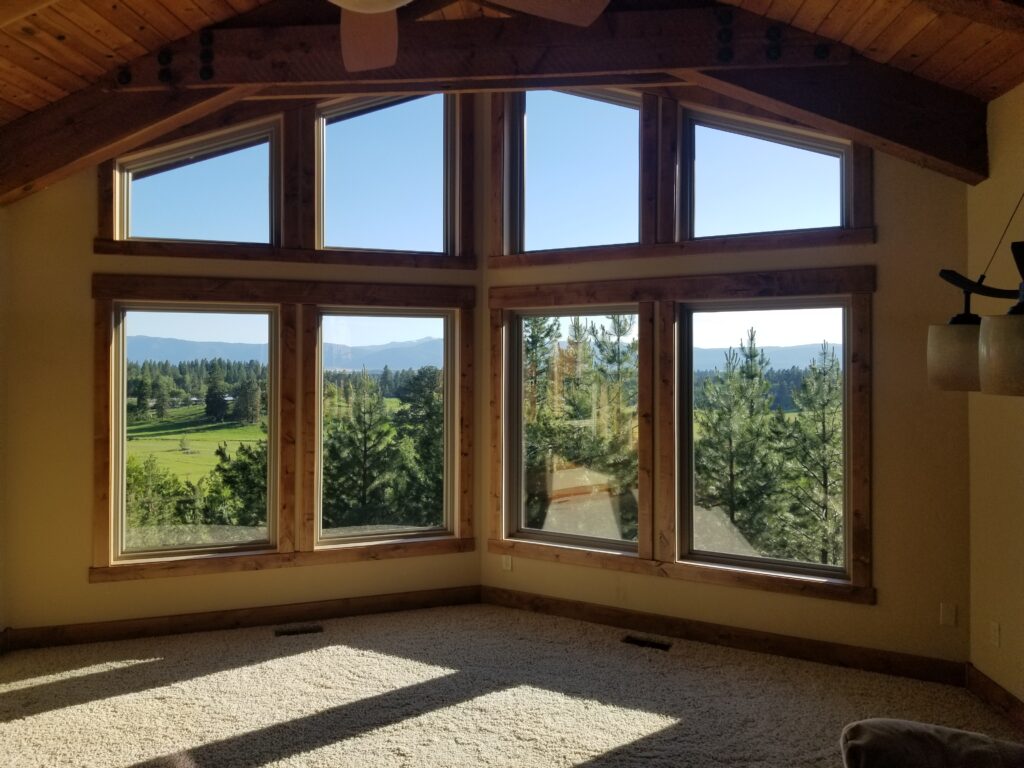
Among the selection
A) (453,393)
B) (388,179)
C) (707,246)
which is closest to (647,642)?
(453,393)

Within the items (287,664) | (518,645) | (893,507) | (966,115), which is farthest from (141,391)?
(966,115)

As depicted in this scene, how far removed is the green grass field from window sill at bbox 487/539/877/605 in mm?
1895

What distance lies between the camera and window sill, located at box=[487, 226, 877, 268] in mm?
4016

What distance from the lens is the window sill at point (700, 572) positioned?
13.2 ft

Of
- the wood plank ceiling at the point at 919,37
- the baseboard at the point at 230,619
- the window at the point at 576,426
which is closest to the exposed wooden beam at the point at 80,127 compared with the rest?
the window at the point at 576,426

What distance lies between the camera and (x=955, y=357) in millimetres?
2324

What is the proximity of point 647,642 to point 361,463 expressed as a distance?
7.28ft

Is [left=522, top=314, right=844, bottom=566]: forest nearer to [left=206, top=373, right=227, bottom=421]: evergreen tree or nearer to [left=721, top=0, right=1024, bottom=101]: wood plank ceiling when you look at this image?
[left=721, top=0, right=1024, bottom=101]: wood plank ceiling

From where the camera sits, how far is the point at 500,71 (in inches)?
144

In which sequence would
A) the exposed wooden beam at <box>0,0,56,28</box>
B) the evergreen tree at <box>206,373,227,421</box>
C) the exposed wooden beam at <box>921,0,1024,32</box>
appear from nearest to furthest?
the exposed wooden beam at <box>921,0,1024,32</box> < the exposed wooden beam at <box>0,0,56,28</box> < the evergreen tree at <box>206,373,227,421</box>

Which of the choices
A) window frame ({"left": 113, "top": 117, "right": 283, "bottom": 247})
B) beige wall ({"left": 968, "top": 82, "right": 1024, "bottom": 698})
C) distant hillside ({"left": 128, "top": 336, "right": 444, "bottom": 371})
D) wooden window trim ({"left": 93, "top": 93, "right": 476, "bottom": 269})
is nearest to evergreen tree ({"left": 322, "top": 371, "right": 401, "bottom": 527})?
distant hillside ({"left": 128, "top": 336, "right": 444, "bottom": 371})

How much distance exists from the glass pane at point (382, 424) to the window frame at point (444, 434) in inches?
1.0

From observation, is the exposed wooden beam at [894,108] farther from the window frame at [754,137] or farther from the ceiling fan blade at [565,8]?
the ceiling fan blade at [565,8]

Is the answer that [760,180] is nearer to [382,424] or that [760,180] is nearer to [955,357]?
[955,357]
